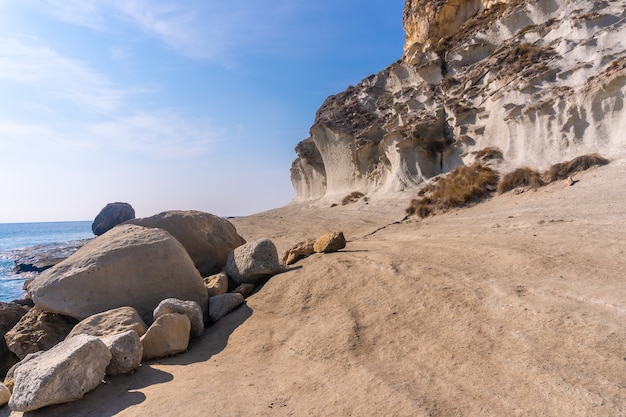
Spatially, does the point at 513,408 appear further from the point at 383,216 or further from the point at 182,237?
the point at 383,216

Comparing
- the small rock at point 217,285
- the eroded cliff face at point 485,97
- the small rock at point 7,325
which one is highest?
the eroded cliff face at point 485,97

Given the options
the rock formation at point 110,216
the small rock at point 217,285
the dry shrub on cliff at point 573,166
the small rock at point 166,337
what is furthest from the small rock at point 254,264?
the rock formation at point 110,216

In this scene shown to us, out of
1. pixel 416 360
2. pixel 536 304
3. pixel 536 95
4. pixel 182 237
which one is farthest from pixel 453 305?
pixel 536 95

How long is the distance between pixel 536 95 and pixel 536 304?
11.8 metres

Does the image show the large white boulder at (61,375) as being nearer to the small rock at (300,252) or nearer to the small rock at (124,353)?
the small rock at (124,353)

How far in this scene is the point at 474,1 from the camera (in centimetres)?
2356

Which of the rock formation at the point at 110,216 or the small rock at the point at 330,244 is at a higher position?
the rock formation at the point at 110,216

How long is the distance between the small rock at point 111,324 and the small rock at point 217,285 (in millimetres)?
1335

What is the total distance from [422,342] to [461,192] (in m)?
8.72

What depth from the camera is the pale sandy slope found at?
226 cm

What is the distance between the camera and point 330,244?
20.9 ft

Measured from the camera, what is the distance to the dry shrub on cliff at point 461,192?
10.6 m

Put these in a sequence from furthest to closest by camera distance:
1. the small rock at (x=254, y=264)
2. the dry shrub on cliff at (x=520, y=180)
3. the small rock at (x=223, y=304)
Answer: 1. the dry shrub on cliff at (x=520, y=180)
2. the small rock at (x=254, y=264)
3. the small rock at (x=223, y=304)

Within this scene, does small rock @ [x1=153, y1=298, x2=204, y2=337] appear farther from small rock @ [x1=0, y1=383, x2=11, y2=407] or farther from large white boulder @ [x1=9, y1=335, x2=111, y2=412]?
small rock @ [x1=0, y1=383, x2=11, y2=407]
